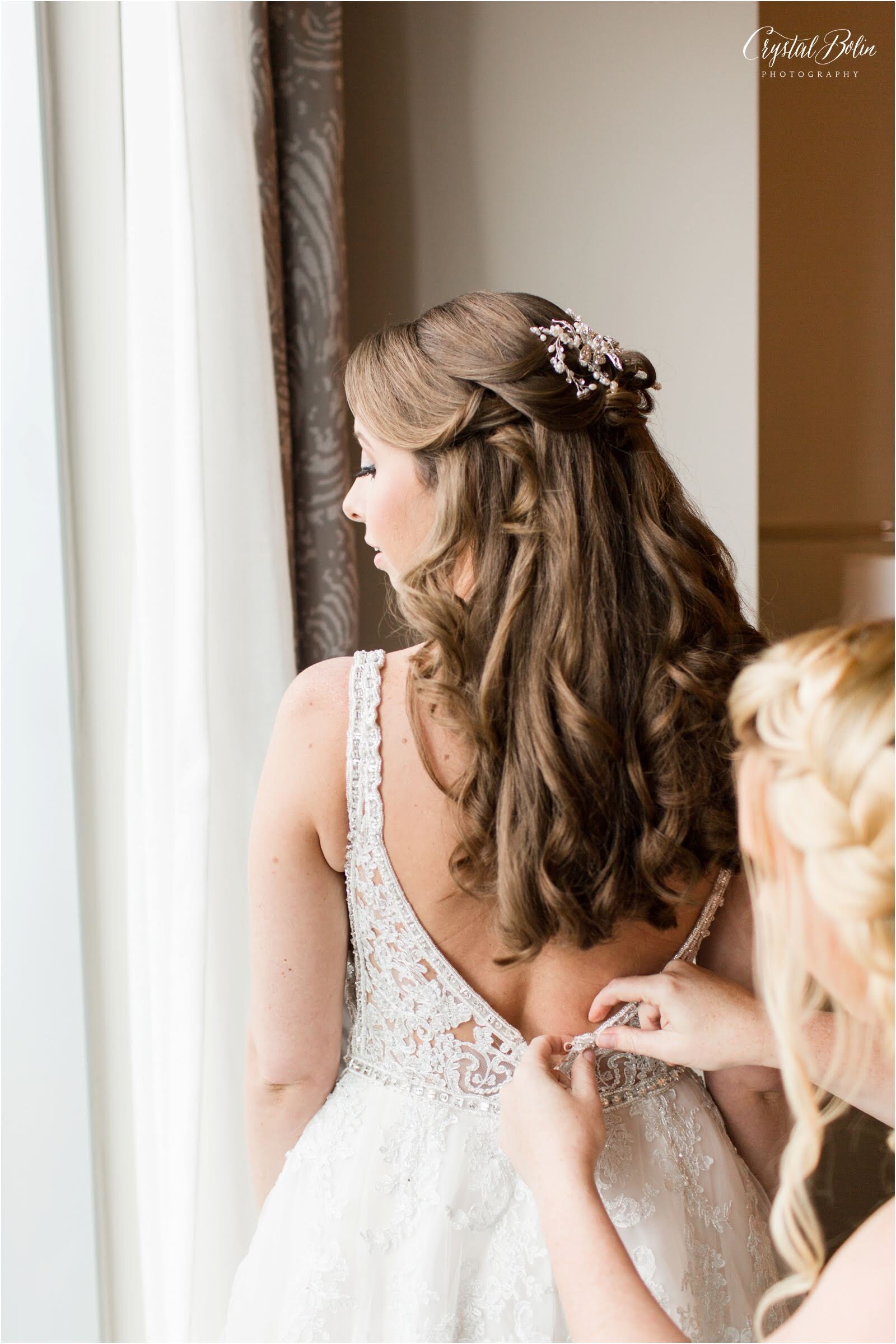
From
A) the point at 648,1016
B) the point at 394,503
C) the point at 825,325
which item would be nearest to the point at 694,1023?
the point at 648,1016

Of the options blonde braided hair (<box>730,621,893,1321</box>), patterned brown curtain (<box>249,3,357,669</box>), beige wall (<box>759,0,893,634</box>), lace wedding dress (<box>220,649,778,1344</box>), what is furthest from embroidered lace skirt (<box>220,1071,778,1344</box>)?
beige wall (<box>759,0,893,634</box>)

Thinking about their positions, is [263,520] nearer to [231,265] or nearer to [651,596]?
[231,265]

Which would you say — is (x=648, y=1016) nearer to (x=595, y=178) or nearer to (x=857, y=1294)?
(x=857, y=1294)

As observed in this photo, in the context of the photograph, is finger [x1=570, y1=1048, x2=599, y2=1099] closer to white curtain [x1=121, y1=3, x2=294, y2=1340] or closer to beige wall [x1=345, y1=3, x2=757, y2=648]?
white curtain [x1=121, y1=3, x2=294, y2=1340]

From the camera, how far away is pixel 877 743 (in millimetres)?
574

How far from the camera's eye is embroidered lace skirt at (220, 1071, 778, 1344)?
38.3 inches

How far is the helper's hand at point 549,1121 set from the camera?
79 cm

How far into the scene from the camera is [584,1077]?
35.5 inches

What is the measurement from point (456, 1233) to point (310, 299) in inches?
54.1

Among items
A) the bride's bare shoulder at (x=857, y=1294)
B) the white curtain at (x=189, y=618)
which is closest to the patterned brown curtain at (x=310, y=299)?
the white curtain at (x=189, y=618)

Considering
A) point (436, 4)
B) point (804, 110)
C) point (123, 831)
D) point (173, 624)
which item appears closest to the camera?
point (173, 624)

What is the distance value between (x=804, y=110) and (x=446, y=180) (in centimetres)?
144

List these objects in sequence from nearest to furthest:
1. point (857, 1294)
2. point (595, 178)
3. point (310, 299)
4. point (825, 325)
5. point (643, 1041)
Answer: point (857, 1294) < point (643, 1041) < point (310, 299) < point (595, 178) < point (825, 325)

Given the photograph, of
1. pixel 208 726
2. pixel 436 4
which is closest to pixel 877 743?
pixel 208 726
